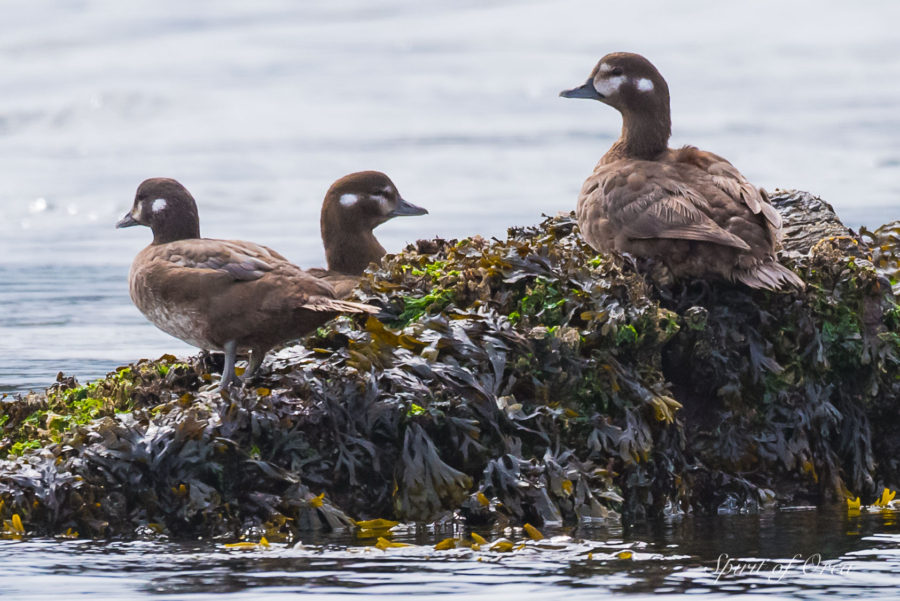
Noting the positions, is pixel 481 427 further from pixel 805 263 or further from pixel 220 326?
pixel 805 263

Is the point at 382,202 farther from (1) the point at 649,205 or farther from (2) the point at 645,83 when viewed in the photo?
(1) the point at 649,205

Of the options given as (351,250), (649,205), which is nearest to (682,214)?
(649,205)

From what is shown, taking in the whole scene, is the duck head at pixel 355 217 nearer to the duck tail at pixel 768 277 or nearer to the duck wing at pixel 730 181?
the duck wing at pixel 730 181

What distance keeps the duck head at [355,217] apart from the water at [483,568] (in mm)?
3199

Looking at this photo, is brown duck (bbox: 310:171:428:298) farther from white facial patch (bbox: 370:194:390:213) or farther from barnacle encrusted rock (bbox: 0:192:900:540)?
barnacle encrusted rock (bbox: 0:192:900:540)

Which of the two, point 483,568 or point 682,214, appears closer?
point 483,568

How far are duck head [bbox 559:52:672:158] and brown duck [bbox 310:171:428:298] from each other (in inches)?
58.4

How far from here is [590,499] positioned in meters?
6.03

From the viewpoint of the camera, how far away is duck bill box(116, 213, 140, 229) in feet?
26.7

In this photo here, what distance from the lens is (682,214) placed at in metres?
7.10

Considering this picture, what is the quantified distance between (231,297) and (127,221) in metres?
1.95

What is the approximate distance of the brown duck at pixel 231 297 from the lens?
21.2 feet

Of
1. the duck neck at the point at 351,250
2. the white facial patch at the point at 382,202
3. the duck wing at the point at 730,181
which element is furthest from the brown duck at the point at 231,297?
the duck wing at the point at 730,181

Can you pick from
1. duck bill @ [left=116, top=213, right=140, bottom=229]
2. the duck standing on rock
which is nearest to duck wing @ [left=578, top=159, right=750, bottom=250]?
the duck standing on rock
